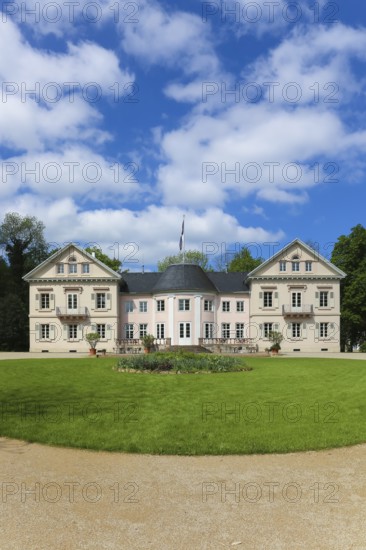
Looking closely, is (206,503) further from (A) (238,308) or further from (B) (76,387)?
(A) (238,308)

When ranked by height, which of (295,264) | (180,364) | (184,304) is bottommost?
(180,364)

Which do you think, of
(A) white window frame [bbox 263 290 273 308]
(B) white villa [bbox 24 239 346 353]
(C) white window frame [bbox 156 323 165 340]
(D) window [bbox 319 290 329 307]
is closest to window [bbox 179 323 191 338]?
(B) white villa [bbox 24 239 346 353]

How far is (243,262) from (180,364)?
51.9 m

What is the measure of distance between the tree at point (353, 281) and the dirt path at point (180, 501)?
45401 mm

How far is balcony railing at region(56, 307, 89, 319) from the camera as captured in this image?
154 feet

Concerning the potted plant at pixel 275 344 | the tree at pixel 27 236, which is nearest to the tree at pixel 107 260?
the tree at pixel 27 236

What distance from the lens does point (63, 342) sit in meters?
47.2

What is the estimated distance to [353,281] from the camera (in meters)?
51.1

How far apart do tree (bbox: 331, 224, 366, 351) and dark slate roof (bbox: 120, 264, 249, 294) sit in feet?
38.2

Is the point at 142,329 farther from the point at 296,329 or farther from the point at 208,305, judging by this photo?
the point at 296,329

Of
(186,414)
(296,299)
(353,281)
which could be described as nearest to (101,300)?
(296,299)

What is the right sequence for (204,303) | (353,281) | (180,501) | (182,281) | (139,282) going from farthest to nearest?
(353,281) < (139,282) < (204,303) < (182,281) < (180,501)

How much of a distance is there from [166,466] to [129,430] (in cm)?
208

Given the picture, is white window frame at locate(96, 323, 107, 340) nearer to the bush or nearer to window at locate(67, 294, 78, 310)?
window at locate(67, 294, 78, 310)
